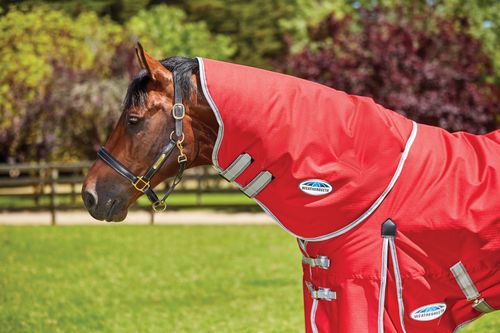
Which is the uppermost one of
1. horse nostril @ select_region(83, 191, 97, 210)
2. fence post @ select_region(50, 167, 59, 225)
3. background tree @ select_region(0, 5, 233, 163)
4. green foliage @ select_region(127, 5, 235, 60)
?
green foliage @ select_region(127, 5, 235, 60)

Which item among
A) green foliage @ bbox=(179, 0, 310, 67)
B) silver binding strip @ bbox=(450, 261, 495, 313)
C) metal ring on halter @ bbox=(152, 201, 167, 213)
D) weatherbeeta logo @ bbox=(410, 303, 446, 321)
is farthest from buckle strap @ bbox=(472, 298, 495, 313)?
green foliage @ bbox=(179, 0, 310, 67)

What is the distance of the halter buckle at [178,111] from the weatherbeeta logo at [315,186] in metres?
0.56

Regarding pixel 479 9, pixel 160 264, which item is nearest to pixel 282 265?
pixel 160 264

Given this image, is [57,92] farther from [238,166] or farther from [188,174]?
[238,166]

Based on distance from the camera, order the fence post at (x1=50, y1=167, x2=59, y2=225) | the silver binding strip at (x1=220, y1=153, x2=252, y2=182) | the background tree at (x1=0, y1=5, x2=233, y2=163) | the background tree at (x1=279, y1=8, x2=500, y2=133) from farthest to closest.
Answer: the background tree at (x1=0, y1=5, x2=233, y2=163), the background tree at (x1=279, y1=8, x2=500, y2=133), the fence post at (x1=50, y1=167, x2=59, y2=225), the silver binding strip at (x1=220, y1=153, x2=252, y2=182)

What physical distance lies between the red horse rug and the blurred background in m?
3.63

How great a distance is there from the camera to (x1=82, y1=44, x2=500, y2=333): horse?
8.54 ft

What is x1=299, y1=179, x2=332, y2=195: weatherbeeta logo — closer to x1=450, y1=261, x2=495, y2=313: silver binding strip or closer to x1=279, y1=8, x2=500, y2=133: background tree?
x1=450, y1=261, x2=495, y2=313: silver binding strip

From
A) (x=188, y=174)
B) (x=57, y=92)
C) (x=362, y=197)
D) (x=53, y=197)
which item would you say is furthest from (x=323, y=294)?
(x=57, y=92)

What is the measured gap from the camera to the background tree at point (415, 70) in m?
16.7

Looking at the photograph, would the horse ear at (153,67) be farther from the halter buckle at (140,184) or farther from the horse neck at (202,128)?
the halter buckle at (140,184)

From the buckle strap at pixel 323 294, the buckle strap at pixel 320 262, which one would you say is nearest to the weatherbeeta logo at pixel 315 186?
the buckle strap at pixel 320 262

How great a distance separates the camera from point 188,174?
1919cm

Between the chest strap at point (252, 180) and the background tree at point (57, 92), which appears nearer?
the chest strap at point (252, 180)
